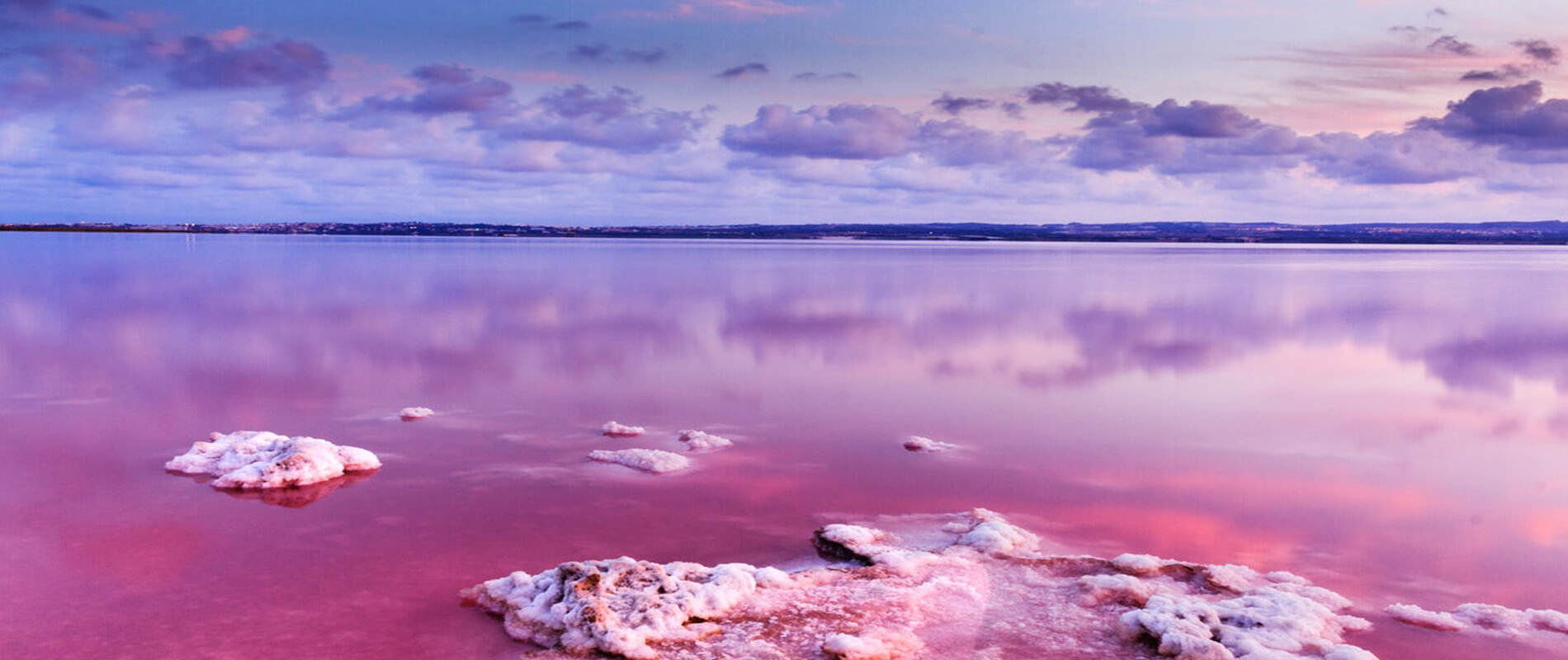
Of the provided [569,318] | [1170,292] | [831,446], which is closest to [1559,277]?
[1170,292]

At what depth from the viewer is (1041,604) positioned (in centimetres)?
675

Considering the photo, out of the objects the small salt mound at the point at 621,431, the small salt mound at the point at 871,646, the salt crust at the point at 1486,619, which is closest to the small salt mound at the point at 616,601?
the small salt mound at the point at 871,646

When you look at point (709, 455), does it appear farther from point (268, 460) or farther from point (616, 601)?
point (616, 601)

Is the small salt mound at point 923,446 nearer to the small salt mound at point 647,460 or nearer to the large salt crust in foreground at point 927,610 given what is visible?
the small salt mound at point 647,460

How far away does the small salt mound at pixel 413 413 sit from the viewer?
12609mm

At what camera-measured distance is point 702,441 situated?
1144 cm

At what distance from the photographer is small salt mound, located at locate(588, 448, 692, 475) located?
10219 mm

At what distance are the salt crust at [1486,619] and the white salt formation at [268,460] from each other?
29.5ft

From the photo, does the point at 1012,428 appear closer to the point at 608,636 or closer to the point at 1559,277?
the point at 608,636

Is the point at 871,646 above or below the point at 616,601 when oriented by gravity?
below

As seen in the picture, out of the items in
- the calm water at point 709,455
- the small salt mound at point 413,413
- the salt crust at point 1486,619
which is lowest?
the salt crust at point 1486,619

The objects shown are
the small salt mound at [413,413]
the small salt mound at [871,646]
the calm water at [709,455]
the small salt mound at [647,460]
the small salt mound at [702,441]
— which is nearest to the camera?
the small salt mound at [871,646]

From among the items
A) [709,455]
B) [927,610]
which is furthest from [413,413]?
[927,610]

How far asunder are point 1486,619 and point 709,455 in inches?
276
